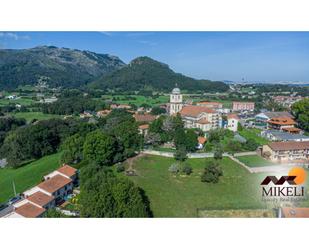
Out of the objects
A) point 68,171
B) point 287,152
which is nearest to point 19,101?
A: point 68,171

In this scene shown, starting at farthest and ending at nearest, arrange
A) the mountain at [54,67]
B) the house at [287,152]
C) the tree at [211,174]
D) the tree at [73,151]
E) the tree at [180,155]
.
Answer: the mountain at [54,67] → the tree at [180,155] → the house at [287,152] → the tree at [73,151] → the tree at [211,174]

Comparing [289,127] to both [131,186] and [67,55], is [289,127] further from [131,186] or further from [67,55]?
[67,55]

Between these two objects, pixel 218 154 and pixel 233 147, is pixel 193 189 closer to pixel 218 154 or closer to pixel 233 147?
pixel 218 154

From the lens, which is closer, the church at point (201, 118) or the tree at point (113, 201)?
the tree at point (113, 201)

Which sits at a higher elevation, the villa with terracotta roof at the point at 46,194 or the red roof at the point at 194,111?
the red roof at the point at 194,111

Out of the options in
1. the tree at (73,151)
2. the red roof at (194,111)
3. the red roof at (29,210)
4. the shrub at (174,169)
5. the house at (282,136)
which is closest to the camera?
the red roof at (29,210)

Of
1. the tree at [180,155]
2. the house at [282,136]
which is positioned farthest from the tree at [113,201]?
the house at [282,136]

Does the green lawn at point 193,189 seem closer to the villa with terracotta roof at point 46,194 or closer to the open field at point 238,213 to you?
the open field at point 238,213
